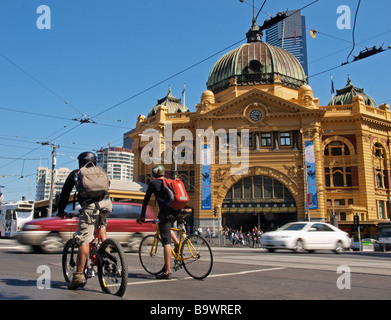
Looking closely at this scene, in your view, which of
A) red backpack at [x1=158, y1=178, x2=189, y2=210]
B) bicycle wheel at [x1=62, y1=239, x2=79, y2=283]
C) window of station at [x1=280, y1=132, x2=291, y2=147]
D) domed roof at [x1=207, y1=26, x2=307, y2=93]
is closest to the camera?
bicycle wheel at [x1=62, y1=239, x2=79, y2=283]

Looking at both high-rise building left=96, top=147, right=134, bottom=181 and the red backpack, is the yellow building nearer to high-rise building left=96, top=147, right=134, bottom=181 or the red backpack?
the red backpack

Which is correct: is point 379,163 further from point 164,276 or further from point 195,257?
point 164,276

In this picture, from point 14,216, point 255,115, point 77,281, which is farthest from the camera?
point 255,115

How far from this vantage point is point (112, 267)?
4656 mm

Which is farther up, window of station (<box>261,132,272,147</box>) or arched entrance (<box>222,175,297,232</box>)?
window of station (<box>261,132,272,147</box>)

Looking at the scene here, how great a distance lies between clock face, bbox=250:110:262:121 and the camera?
42.5 meters

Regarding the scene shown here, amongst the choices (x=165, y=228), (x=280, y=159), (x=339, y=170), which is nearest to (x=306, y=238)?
(x=165, y=228)

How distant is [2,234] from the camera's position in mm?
31469

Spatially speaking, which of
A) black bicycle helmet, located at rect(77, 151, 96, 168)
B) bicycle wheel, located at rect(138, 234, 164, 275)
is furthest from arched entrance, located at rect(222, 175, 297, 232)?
black bicycle helmet, located at rect(77, 151, 96, 168)

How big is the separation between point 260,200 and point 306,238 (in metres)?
24.6

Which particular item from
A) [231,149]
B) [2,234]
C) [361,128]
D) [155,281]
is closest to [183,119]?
[231,149]

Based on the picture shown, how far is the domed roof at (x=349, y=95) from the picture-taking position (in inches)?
1957

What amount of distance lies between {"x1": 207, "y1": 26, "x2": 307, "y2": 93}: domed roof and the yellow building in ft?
7.20

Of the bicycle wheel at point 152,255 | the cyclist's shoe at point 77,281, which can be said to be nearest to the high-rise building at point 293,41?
the bicycle wheel at point 152,255
